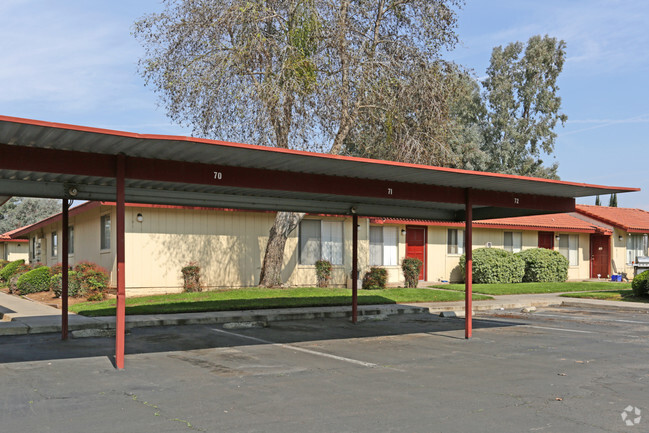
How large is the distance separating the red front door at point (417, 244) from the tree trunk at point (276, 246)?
734 centimetres

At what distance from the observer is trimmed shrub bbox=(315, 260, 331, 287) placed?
76.1ft

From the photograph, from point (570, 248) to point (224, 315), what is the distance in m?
23.9

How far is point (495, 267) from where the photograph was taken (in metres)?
27.5

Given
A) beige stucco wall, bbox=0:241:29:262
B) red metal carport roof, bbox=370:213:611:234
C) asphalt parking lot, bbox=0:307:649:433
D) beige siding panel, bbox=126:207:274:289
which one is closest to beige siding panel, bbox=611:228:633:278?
red metal carport roof, bbox=370:213:611:234

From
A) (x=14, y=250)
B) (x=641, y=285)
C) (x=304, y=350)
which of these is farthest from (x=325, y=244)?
(x=14, y=250)

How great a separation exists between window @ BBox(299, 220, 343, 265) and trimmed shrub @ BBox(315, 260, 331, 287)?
1.33 ft

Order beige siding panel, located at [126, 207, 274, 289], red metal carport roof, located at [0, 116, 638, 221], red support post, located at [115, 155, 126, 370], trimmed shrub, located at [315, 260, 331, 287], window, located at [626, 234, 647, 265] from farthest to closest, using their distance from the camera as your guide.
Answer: window, located at [626, 234, 647, 265], trimmed shrub, located at [315, 260, 331, 287], beige siding panel, located at [126, 207, 274, 289], red support post, located at [115, 155, 126, 370], red metal carport roof, located at [0, 116, 638, 221]

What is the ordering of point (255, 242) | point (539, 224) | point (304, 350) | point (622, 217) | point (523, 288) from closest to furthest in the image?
point (304, 350)
point (255, 242)
point (523, 288)
point (539, 224)
point (622, 217)

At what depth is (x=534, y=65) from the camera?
49156mm

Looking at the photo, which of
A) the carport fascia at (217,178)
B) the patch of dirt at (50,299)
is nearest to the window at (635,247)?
the carport fascia at (217,178)

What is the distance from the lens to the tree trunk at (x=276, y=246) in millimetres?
21406

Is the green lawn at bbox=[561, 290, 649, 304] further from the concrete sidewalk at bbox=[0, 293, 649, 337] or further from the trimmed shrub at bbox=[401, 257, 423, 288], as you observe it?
the trimmed shrub at bbox=[401, 257, 423, 288]

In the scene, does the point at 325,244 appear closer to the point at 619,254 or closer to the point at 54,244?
the point at 54,244

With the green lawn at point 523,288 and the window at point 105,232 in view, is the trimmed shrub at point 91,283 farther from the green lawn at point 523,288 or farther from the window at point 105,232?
the green lawn at point 523,288
